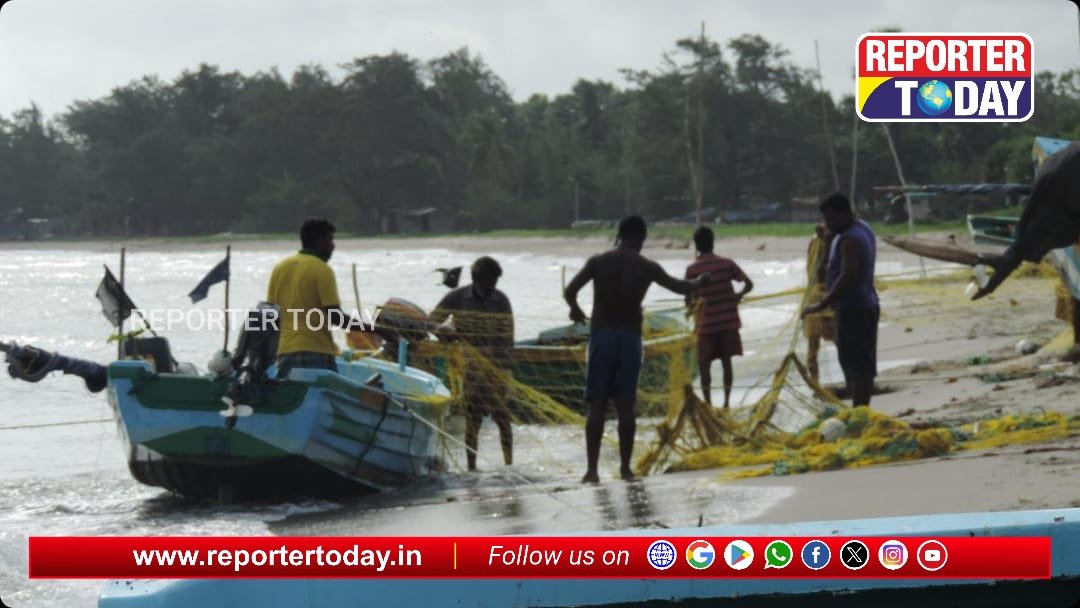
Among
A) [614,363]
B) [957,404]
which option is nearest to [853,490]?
[614,363]

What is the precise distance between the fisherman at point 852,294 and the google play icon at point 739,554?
4.74 metres

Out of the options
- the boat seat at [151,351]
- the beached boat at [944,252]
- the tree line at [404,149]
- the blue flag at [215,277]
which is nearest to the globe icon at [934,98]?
the beached boat at [944,252]

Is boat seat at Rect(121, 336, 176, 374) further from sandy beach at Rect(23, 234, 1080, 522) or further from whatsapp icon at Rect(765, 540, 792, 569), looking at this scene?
whatsapp icon at Rect(765, 540, 792, 569)

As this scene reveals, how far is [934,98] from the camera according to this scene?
218 inches

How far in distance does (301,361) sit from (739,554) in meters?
5.08

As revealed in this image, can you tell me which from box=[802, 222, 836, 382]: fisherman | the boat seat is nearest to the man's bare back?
the boat seat

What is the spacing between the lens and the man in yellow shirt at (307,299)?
25.4 feet

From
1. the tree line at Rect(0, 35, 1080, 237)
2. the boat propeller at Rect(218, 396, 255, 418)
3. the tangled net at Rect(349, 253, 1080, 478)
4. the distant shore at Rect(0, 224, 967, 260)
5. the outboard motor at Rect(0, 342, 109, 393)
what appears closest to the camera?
the outboard motor at Rect(0, 342, 109, 393)

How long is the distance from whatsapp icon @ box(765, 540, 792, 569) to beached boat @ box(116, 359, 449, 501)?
16.4ft

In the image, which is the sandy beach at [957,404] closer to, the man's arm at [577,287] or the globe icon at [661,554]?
the man's arm at [577,287]

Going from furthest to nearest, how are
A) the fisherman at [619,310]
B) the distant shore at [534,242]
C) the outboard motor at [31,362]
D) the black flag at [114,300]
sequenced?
the distant shore at [534,242]
the black flag at [114,300]
the fisherman at [619,310]
the outboard motor at [31,362]

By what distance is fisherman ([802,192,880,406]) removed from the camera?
8289 mm

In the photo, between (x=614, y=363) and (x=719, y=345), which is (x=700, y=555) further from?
(x=719, y=345)

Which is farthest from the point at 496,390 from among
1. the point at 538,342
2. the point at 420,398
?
the point at 538,342
